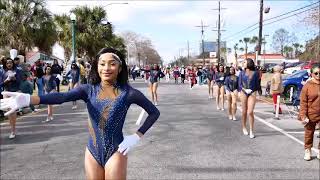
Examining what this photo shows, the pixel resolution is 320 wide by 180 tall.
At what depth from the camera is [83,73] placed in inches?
671

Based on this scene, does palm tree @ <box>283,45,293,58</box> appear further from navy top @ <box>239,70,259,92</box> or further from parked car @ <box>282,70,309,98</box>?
navy top @ <box>239,70,259,92</box>

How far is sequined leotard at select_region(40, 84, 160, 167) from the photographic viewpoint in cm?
381

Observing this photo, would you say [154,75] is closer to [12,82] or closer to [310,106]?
[12,82]

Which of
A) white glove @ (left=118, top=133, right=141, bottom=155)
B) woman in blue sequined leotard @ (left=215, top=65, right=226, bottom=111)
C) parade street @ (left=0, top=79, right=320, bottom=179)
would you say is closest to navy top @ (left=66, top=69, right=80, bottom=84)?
parade street @ (left=0, top=79, right=320, bottom=179)

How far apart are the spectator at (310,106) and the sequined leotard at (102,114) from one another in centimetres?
475

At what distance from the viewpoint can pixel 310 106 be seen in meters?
7.71

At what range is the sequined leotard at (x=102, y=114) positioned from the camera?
12.5 ft

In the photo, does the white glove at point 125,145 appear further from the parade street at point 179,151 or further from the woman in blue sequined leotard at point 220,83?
the woman in blue sequined leotard at point 220,83

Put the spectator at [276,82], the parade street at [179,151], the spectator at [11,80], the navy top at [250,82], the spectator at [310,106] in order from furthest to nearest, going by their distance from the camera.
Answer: the spectator at [276,82] < the navy top at [250,82] < the spectator at [11,80] < the spectator at [310,106] < the parade street at [179,151]

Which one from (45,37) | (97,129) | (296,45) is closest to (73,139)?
(97,129)

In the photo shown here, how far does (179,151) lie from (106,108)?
4422mm

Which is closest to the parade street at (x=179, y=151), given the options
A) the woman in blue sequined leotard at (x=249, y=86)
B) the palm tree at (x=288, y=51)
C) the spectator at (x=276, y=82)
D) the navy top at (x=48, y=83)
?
the woman in blue sequined leotard at (x=249, y=86)

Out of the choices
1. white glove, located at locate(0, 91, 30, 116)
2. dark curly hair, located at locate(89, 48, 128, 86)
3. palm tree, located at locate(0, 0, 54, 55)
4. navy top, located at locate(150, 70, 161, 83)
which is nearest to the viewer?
white glove, located at locate(0, 91, 30, 116)

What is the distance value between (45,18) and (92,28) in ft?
30.0
